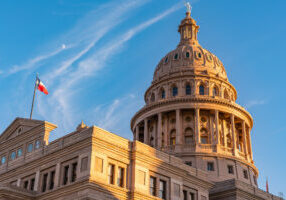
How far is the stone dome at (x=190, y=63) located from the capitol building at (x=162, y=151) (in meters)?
0.19

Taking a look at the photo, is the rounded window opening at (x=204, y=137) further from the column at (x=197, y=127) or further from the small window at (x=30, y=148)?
the small window at (x=30, y=148)

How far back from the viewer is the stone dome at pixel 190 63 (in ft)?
280

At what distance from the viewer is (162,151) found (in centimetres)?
6488

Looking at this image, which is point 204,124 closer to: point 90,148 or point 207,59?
point 207,59

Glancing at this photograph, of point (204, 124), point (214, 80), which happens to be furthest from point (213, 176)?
point (214, 80)

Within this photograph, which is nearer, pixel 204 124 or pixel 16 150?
pixel 16 150

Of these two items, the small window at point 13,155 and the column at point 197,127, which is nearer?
the small window at point 13,155

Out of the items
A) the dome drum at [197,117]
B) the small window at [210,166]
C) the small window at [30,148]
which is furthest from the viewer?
the dome drum at [197,117]

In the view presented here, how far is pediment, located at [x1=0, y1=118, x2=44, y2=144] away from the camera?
174 ft

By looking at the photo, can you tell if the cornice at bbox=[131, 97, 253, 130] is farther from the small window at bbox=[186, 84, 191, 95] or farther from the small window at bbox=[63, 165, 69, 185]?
the small window at bbox=[63, 165, 69, 185]

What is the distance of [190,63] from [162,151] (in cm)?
2662

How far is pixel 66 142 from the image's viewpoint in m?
46.7

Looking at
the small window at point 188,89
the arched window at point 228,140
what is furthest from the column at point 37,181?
the arched window at point 228,140

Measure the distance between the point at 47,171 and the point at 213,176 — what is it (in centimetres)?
3284
